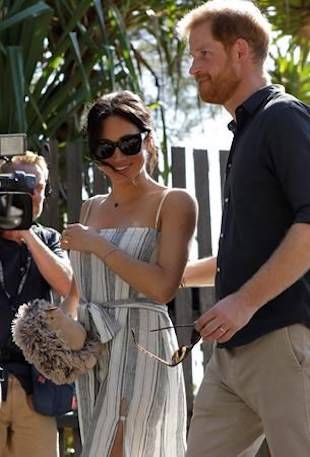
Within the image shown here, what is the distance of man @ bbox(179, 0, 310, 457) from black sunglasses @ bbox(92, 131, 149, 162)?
0.50 metres

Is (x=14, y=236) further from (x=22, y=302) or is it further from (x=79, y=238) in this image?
(x=79, y=238)

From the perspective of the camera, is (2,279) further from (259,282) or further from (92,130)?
(259,282)

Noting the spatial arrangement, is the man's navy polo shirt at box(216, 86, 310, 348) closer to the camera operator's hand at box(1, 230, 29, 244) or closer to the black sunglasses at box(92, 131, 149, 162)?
the black sunglasses at box(92, 131, 149, 162)

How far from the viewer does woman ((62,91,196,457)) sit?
380 cm

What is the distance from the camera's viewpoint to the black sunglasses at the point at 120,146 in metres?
3.94

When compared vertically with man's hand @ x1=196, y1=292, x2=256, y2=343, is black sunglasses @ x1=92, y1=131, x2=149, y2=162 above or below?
above

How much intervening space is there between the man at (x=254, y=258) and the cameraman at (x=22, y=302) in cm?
102

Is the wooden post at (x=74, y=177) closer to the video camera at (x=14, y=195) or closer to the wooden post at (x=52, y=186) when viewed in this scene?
the wooden post at (x=52, y=186)

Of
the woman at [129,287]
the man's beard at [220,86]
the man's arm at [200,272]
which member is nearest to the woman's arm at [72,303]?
the woman at [129,287]

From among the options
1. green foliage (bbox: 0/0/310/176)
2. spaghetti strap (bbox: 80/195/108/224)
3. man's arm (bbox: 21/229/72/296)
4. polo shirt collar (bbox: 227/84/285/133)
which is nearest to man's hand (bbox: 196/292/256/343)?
polo shirt collar (bbox: 227/84/285/133)

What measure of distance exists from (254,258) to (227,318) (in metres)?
0.28

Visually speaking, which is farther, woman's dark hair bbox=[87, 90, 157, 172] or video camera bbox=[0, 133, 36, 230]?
woman's dark hair bbox=[87, 90, 157, 172]

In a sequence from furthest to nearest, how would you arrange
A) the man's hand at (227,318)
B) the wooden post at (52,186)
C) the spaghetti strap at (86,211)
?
1. the wooden post at (52,186)
2. the spaghetti strap at (86,211)
3. the man's hand at (227,318)

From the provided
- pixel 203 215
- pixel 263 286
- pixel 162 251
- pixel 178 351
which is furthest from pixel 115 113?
pixel 203 215
